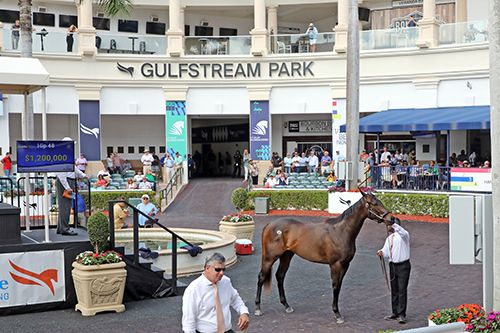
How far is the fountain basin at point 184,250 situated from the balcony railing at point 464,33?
68.1 ft

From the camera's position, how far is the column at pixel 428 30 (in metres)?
33.3

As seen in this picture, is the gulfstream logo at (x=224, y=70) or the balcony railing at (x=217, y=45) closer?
the gulfstream logo at (x=224, y=70)

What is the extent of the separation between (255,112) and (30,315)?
26369 mm

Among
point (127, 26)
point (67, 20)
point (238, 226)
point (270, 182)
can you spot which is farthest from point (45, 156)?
point (127, 26)

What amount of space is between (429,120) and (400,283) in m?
19.4

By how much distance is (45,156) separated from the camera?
446 inches

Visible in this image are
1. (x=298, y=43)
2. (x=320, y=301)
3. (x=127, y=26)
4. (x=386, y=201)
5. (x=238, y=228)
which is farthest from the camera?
(x=127, y=26)

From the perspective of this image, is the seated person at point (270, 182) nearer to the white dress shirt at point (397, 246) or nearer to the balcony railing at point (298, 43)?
the balcony railing at point (298, 43)

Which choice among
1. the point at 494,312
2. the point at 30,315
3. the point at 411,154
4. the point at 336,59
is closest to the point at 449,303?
the point at 494,312

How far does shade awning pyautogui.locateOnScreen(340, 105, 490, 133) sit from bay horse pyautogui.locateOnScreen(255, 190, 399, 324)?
17.2 meters

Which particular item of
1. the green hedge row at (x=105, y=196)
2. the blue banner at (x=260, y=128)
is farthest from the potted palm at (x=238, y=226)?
the blue banner at (x=260, y=128)

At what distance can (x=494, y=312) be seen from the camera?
7.59 meters

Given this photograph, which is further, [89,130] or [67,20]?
[67,20]

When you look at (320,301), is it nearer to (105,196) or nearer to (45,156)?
(45,156)
